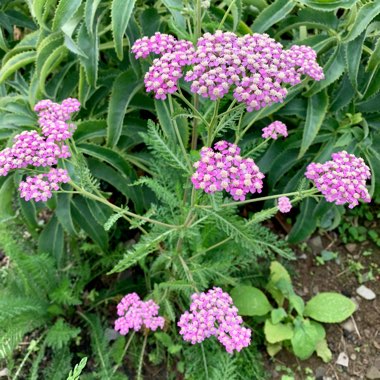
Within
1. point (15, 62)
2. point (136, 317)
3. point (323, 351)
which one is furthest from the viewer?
point (323, 351)

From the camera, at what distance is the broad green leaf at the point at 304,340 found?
68.8 inches

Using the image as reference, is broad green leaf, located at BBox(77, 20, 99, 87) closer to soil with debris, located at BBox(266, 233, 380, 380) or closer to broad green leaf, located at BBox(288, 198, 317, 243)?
broad green leaf, located at BBox(288, 198, 317, 243)

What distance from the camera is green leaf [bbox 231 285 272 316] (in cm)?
182

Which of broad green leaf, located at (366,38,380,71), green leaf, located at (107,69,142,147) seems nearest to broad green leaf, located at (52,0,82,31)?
green leaf, located at (107,69,142,147)

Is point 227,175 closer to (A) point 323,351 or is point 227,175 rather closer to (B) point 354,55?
(B) point 354,55

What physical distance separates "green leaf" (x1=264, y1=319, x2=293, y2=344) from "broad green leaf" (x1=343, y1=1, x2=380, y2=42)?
104 cm

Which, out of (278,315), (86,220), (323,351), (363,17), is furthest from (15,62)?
(323,351)

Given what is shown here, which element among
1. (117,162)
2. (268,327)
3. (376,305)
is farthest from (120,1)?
(376,305)

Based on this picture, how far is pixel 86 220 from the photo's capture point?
6.08ft

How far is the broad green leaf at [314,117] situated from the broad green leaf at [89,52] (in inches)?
28.8

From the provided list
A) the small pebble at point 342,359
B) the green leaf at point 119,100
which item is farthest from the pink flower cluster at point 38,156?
the small pebble at point 342,359

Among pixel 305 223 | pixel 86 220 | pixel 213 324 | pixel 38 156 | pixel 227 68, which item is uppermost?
pixel 227 68

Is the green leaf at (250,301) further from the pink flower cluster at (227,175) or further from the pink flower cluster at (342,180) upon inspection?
the pink flower cluster at (227,175)

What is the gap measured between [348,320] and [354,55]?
1031 millimetres
